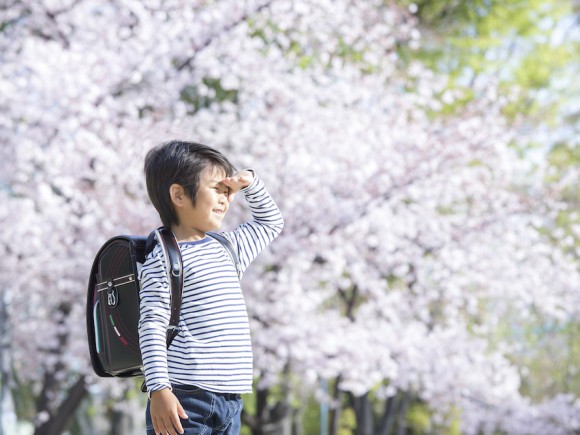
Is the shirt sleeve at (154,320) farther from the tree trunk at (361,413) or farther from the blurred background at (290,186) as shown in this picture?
the tree trunk at (361,413)

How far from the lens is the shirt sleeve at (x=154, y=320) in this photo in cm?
274

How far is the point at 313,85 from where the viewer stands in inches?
423

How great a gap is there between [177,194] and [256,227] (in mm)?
384

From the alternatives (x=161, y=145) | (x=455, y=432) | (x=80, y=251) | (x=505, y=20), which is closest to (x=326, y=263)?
(x=80, y=251)

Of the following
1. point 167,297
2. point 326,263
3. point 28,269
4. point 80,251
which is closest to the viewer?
point 167,297

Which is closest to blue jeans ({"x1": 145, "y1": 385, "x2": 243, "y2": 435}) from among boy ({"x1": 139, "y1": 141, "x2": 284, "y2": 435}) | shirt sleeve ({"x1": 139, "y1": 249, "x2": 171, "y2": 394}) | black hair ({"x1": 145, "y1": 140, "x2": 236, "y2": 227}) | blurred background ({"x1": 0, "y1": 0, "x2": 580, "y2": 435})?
boy ({"x1": 139, "y1": 141, "x2": 284, "y2": 435})

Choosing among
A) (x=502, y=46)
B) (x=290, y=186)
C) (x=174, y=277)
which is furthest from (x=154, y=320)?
(x=502, y=46)

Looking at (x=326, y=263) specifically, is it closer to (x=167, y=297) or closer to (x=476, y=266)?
(x=476, y=266)

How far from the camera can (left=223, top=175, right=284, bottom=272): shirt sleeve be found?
3.20m

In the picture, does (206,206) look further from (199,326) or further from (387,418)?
(387,418)

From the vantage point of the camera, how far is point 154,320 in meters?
2.79

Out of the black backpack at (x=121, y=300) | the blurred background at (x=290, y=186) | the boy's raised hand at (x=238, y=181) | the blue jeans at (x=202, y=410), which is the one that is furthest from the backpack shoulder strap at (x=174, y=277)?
the blurred background at (x=290, y=186)

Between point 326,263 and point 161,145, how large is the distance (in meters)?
7.11

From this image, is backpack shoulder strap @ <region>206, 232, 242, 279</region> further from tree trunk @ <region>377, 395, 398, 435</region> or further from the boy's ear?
tree trunk @ <region>377, 395, 398, 435</region>
